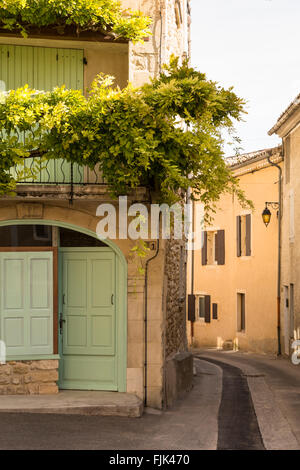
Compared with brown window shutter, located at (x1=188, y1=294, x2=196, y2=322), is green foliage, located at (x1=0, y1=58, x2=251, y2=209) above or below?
above

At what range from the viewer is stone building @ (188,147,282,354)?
2402 centimetres

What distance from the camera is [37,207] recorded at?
1087 cm

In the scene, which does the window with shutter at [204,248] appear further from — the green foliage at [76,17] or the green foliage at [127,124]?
the green foliage at [127,124]

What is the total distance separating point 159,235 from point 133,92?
7.84ft

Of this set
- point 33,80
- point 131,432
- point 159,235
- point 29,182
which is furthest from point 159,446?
point 33,80

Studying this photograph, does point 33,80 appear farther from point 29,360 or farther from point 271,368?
point 271,368

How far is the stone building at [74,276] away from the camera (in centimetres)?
1080

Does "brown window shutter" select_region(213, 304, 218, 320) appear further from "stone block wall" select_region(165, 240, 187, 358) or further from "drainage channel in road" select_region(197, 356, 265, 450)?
"stone block wall" select_region(165, 240, 187, 358)

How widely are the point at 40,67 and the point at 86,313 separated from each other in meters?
4.07

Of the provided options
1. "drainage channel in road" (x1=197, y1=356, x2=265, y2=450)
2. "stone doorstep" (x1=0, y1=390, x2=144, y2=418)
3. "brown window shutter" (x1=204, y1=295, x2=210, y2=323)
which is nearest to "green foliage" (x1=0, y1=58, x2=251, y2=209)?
"stone doorstep" (x1=0, y1=390, x2=144, y2=418)

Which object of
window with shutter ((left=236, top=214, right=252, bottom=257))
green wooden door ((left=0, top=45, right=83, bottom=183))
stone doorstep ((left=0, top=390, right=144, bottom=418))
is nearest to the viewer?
stone doorstep ((left=0, top=390, right=144, bottom=418))

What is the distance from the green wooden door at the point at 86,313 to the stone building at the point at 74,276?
0.02 meters

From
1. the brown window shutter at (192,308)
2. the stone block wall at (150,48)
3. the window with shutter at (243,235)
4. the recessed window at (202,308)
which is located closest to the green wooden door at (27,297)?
the stone block wall at (150,48)

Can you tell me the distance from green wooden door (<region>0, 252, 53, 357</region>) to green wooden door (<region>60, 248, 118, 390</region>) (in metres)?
0.36
